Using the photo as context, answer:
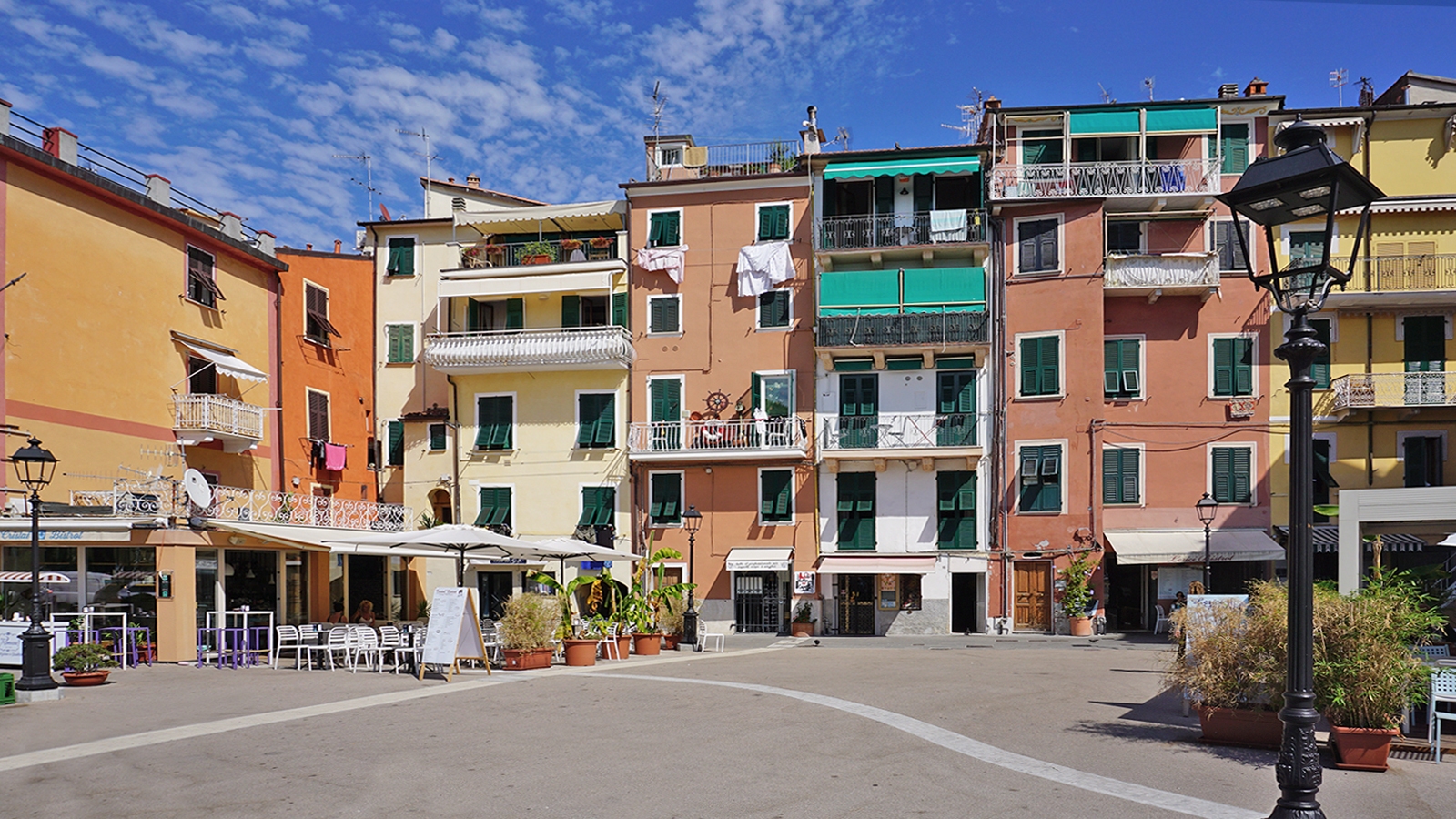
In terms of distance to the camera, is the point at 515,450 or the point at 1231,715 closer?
the point at 1231,715

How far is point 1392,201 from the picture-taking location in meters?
29.2

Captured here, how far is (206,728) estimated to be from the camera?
11.9 metres

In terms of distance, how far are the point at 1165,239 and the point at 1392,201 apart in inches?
229

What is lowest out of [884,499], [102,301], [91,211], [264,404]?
[884,499]

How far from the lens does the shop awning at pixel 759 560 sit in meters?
29.9

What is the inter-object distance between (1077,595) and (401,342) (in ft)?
70.2

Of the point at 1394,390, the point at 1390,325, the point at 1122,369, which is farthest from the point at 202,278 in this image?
the point at 1390,325

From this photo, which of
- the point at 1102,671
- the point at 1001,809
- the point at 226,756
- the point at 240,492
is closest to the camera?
the point at 1001,809

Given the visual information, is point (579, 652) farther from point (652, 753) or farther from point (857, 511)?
point (857, 511)

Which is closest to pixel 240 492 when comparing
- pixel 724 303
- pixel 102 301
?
pixel 102 301

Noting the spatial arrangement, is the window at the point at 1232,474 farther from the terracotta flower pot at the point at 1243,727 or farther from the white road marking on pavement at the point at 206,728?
the white road marking on pavement at the point at 206,728

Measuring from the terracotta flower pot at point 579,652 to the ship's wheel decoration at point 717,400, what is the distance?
12.9 metres

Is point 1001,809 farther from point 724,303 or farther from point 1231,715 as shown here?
point 724,303

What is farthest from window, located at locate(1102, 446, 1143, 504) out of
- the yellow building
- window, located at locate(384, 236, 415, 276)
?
window, located at locate(384, 236, 415, 276)
